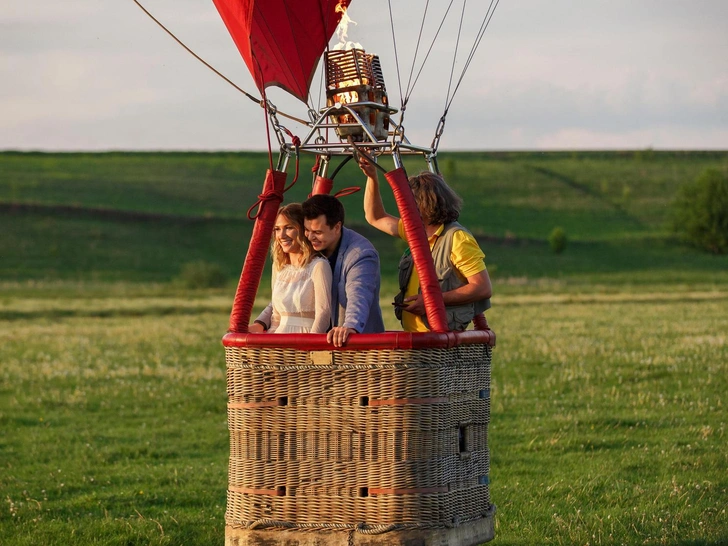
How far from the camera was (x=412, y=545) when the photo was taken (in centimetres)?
580

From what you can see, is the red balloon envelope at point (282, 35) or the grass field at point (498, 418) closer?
the red balloon envelope at point (282, 35)

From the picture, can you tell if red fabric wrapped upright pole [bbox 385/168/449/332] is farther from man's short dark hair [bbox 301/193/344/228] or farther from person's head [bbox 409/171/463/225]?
person's head [bbox 409/171/463/225]

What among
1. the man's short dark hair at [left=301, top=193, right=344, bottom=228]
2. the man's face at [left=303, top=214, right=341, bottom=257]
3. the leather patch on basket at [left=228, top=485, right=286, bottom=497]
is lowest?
the leather patch on basket at [left=228, top=485, right=286, bottom=497]

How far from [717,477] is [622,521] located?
1758mm

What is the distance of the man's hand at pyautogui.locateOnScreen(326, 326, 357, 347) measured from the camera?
5642 millimetres

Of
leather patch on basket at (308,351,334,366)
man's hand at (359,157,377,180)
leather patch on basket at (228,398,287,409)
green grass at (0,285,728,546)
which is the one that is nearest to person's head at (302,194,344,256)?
man's hand at (359,157,377,180)

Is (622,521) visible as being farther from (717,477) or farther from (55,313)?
(55,313)

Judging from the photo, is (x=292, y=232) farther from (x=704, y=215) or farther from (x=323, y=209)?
(x=704, y=215)

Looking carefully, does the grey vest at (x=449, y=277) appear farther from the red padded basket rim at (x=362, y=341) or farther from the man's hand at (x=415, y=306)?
the red padded basket rim at (x=362, y=341)

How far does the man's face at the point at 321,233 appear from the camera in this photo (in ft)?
20.0

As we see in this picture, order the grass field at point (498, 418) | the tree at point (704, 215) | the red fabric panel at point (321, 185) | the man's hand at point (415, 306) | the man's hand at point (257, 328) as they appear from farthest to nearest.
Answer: the tree at point (704, 215), the grass field at point (498, 418), the red fabric panel at point (321, 185), the man's hand at point (257, 328), the man's hand at point (415, 306)

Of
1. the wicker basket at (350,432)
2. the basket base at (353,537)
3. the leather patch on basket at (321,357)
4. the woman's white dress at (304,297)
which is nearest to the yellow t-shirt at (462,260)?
the wicker basket at (350,432)

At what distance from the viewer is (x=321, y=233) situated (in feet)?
20.0

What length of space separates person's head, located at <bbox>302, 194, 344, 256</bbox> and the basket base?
4.83ft
